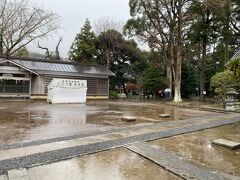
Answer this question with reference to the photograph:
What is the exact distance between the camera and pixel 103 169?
473cm

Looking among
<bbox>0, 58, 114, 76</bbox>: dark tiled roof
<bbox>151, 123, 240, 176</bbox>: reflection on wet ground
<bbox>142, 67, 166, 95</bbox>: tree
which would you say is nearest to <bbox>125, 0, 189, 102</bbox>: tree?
<bbox>142, 67, 166, 95</bbox>: tree

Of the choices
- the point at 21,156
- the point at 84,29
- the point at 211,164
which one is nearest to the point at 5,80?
the point at 84,29

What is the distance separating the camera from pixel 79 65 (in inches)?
994

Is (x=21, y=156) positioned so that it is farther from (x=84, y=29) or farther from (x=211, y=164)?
(x=84, y=29)

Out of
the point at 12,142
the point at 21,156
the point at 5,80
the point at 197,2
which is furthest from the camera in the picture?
the point at 197,2

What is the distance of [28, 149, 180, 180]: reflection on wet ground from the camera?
437 centimetres

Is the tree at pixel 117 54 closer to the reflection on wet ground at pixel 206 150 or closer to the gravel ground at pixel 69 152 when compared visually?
the reflection on wet ground at pixel 206 150

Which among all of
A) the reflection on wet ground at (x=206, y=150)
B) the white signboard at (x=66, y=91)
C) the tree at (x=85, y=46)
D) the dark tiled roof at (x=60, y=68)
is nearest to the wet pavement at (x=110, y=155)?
the reflection on wet ground at (x=206, y=150)

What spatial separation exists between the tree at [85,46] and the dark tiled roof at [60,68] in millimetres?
5319

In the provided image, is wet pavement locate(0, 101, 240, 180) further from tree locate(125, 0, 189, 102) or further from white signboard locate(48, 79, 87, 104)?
tree locate(125, 0, 189, 102)

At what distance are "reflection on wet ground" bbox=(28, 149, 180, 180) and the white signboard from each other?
536 inches

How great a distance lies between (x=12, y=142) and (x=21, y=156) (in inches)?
54.0

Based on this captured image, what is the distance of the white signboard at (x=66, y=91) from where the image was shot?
1847 centimetres

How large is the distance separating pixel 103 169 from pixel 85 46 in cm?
2691
